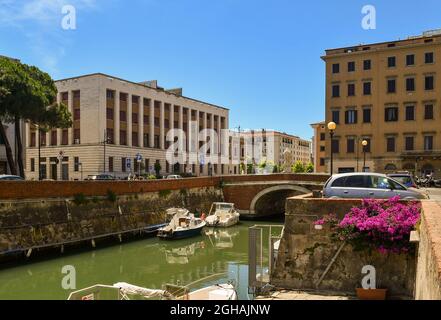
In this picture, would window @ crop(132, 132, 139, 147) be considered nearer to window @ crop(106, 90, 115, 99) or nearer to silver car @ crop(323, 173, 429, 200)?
window @ crop(106, 90, 115, 99)

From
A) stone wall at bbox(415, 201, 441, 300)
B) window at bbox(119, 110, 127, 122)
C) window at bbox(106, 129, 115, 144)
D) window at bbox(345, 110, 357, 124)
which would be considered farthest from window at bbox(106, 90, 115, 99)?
stone wall at bbox(415, 201, 441, 300)

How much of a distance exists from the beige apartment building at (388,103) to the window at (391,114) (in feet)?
0.35

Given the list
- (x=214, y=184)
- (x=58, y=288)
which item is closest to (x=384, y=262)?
(x=58, y=288)

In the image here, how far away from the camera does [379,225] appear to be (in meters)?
12.1

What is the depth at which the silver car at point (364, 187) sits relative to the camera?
14695 millimetres

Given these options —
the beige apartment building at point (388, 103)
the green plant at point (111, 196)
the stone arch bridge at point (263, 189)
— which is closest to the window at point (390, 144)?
the beige apartment building at point (388, 103)

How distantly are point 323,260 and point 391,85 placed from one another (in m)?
39.8

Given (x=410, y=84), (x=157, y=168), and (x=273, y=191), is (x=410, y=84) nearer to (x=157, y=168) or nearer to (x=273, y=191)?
(x=273, y=191)

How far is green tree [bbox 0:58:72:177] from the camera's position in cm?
3020

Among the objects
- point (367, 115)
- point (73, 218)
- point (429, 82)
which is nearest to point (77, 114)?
point (73, 218)

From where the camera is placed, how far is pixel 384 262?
1248 cm

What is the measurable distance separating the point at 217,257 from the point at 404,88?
33.5 meters
